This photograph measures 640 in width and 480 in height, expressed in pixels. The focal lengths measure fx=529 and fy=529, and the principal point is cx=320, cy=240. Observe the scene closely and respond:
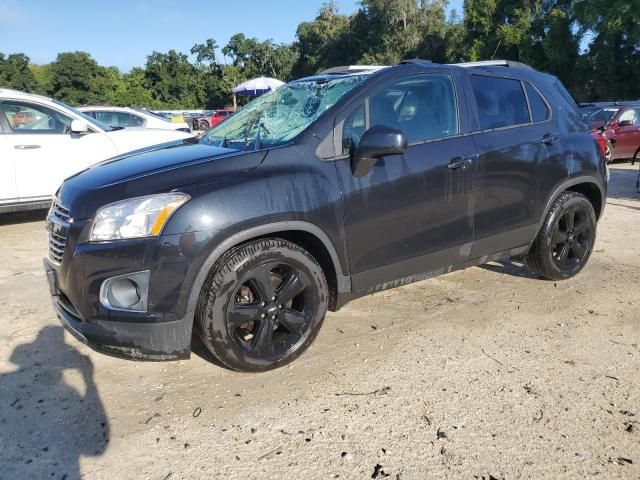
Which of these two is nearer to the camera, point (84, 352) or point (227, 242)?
point (227, 242)

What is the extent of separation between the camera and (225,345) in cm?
288

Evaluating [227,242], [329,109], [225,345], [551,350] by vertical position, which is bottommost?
[551,350]

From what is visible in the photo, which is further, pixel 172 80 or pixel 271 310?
pixel 172 80

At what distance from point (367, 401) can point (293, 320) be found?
0.63 metres

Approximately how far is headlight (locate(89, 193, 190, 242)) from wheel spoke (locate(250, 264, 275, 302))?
0.56m

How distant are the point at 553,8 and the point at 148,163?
42.1 metres

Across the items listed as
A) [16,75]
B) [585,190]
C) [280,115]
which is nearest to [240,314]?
[280,115]

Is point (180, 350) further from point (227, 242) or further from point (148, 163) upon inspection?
point (148, 163)

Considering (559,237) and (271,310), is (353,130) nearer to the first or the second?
(271,310)

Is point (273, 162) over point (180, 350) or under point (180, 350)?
over

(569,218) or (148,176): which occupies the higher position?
(148,176)

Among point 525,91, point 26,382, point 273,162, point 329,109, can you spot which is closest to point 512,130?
point 525,91

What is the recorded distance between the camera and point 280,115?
3643mm

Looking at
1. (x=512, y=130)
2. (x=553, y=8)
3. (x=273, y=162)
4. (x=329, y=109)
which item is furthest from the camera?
(x=553, y=8)
